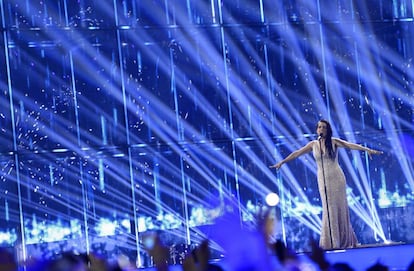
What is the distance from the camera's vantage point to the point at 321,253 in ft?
10.6

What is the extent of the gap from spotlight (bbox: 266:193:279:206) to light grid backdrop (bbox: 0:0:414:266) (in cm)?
6

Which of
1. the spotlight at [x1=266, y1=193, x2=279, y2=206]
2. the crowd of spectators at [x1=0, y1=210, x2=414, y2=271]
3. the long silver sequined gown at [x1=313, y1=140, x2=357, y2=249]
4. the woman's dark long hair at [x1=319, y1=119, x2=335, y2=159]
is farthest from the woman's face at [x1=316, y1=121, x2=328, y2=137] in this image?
the crowd of spectators at [x1=0, y1=210, x2=414, y2=271]

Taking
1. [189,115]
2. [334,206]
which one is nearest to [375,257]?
[334,206]

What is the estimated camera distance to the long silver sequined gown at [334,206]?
31.4 feet

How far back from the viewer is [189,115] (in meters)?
10.9

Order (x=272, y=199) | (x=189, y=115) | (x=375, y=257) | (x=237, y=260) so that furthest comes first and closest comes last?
(x=272, y=199) < (x=189, y=115) < (x=375, y=257) < (x=237, y=260)

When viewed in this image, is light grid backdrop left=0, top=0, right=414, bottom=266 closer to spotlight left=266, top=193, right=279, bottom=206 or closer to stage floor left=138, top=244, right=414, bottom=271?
spotlight left=266, top=193, right=279, bottom=206

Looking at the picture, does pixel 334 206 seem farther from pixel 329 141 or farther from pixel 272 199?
pixel 272 199

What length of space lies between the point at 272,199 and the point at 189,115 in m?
1.26

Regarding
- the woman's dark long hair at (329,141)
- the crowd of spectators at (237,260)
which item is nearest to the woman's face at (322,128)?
the woman's dark long hair at (329,141)

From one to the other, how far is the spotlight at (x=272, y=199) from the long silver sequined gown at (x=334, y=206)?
1378mm

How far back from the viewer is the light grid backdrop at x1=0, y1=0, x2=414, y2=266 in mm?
10312

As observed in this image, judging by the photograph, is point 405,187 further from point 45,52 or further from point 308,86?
point 45,52

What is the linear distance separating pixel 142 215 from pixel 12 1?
99.0 inches
